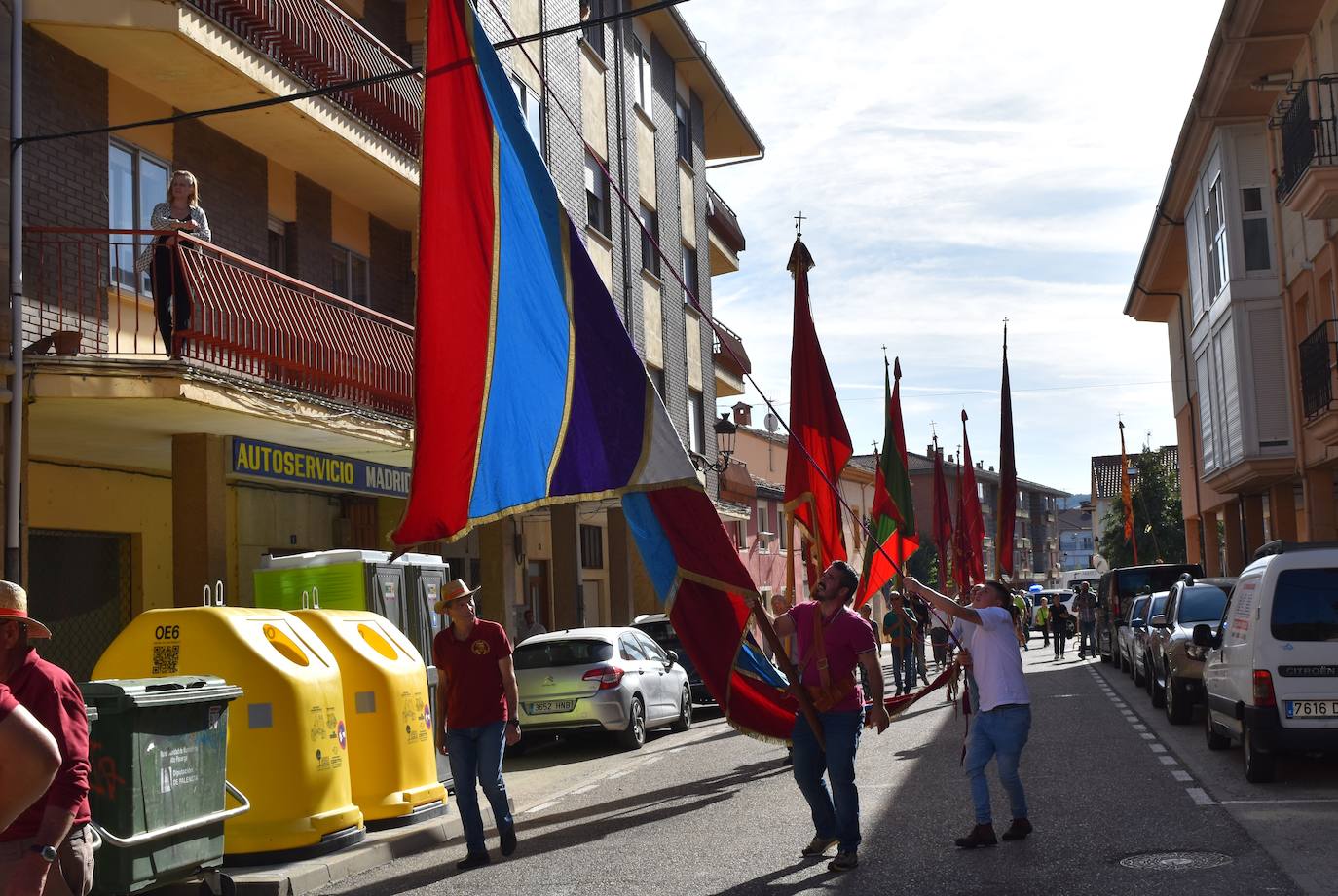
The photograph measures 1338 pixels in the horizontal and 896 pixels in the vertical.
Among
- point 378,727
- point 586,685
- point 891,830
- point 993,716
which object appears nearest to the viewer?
point 993,716

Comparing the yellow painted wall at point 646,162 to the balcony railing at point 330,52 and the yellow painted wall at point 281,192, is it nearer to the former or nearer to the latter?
the balcony railing at point 330,52

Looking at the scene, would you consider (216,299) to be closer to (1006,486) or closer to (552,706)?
(552,706)

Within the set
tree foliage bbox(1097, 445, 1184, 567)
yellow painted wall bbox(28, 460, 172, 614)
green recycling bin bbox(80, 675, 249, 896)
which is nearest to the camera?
green recycling bin bbox(80, 675, 249, 896)

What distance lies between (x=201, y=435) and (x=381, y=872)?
21.4 feet

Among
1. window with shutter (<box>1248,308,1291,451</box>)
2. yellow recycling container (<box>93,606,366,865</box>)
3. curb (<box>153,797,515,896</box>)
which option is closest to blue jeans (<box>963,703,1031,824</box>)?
curb (<box>153,797,515,896</box>)

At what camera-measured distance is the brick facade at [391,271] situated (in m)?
21.5

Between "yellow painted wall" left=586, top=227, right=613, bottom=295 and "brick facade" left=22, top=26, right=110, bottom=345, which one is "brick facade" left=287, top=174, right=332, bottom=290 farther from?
"yellow painted wall" left=586, top=227, right=613, bottom=295

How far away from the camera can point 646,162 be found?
1222 inches

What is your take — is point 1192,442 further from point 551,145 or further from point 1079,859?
point 1079,859

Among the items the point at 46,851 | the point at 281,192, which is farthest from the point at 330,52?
the point at 46,851

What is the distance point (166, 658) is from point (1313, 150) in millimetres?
15834

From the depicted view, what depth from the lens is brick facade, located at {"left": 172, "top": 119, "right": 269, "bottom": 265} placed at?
16547 millimetres

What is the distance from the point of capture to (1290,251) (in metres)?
24.3

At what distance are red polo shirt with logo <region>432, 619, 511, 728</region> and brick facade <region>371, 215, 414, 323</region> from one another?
12134 millimetres
